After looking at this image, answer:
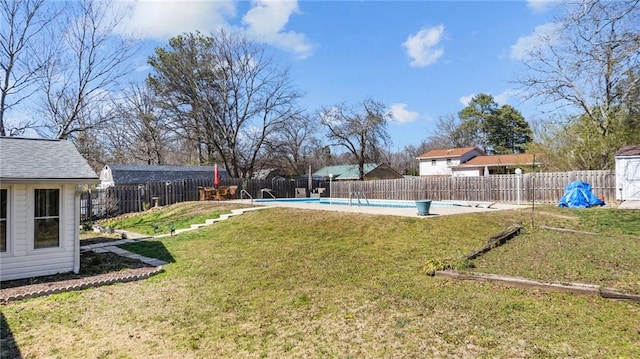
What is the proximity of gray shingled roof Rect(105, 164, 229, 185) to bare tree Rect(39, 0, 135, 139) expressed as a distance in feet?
22.3

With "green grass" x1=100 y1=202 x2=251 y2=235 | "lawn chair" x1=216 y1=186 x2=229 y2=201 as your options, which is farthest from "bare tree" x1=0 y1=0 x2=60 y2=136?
"lawn chair" x1=216 y1=186 x2=229 y2=201

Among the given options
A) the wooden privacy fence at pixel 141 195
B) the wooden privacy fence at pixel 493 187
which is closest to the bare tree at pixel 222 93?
the wooden privacy fence at pixel 141 195

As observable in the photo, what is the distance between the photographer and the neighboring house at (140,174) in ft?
79.5

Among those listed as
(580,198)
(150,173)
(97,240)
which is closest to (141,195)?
(150,173)

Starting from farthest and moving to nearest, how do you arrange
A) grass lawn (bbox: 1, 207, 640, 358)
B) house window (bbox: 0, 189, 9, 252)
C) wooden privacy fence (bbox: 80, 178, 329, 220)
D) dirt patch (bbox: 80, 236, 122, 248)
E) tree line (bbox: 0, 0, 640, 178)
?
wooden privacy fence (bbox: 80, 178, 329, 220) < tree line (bbox: 0, 0, 640, 178) < dirt patch (bbox: 80, 236, 122, 248) < house window (bbox: 0, 189, 9, 252) < grass lawn (bbox: 1, 207, 640, 358)

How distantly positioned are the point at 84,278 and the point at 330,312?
Result: 477 cm

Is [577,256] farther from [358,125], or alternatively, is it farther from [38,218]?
[358,125]

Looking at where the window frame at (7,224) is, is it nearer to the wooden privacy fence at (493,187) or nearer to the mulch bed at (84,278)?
the mulch bed at (84,278)

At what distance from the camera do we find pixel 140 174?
83.0 ft

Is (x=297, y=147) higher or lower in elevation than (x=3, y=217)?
higher

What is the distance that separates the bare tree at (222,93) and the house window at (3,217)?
21901 millimetres

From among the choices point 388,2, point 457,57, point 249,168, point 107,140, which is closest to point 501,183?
point 457,57

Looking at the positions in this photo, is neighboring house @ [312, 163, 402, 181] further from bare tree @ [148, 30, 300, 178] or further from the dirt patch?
the dirt patch

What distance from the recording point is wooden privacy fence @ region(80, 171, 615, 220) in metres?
16.6
